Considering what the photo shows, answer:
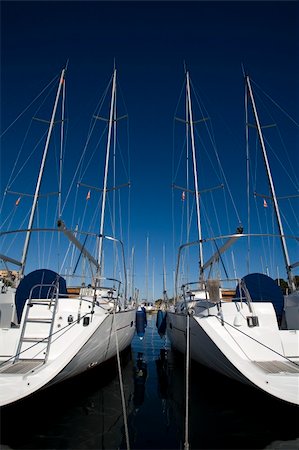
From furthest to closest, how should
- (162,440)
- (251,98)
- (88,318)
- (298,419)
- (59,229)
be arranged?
(251,98) → (59,229) → (88,318) → (298,419) → (162,440)

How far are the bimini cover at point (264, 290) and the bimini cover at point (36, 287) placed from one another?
6066 millimetres

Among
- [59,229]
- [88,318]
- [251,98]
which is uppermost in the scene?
[251,98]

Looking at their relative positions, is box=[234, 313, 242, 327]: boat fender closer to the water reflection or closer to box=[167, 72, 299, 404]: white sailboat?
box=[167, 72, 299, 404]: white sailboat

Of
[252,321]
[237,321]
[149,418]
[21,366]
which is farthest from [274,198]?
[21,366]

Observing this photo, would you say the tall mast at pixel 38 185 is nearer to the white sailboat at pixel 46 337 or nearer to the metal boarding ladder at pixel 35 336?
the white sailboat at pixel 46 337

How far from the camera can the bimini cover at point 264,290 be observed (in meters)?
8.91

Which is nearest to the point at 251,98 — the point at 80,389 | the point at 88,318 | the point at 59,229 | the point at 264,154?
the point at 264,154

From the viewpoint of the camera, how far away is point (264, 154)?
14.2m

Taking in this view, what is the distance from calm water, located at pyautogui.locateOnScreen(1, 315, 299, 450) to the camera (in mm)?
4711

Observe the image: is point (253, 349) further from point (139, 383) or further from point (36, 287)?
point (36, 287)

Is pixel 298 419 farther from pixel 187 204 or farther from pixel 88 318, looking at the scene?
pixel 187 204

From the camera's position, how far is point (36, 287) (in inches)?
346

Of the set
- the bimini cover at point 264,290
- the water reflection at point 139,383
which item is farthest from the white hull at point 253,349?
the bimini cover at point 264,290

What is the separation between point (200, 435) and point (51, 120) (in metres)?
16.0
